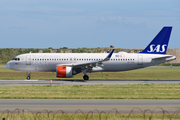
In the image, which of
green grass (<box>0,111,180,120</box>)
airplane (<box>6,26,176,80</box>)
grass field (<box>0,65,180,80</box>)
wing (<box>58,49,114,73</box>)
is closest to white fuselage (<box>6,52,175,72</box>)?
airplane (<box>6,26,176,80</box>)

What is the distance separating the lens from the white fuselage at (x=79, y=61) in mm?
39969

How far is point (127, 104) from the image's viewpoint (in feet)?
60.7

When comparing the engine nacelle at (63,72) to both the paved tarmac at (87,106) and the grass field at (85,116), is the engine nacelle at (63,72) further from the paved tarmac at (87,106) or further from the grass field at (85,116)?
the grass field at (85,116)

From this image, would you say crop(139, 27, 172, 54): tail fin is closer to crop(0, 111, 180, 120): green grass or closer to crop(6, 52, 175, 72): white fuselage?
crop(6, 52, 175, 72): white fuselage

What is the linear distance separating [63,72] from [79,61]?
144 inches

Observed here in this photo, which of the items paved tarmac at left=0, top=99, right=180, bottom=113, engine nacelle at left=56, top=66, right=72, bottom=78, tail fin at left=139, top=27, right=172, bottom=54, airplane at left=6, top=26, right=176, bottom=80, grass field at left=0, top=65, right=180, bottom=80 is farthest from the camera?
grass field at left=0, top=65, right=180, bottom=80

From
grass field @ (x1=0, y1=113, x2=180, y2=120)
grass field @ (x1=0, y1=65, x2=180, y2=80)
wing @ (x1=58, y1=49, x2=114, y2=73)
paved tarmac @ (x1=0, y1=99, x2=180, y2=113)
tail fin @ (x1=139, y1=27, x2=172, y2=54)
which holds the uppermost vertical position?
tail fin @ (x1=139, y1=27, x2=172, y2=54)

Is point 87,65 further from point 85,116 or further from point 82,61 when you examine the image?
point 85,116

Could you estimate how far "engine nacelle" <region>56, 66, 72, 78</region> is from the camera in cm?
3769

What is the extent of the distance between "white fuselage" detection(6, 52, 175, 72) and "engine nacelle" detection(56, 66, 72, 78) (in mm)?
2030

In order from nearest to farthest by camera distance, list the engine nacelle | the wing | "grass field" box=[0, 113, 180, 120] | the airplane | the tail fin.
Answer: "grass field" box=[0, 113, 180, 120] → the wing → the engine nacelle → the airplane → the tail fin

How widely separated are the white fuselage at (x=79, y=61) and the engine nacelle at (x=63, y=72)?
6.66 feet

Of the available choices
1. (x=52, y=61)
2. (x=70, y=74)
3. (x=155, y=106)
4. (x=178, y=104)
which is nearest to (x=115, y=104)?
(x=155, y=106)

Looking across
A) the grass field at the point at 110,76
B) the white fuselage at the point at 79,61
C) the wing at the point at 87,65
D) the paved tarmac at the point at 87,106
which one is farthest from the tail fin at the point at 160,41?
the paved tarmac at the point at 87,106
